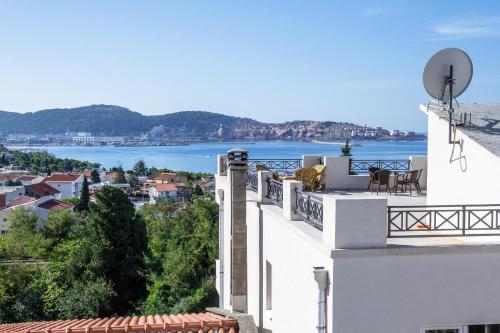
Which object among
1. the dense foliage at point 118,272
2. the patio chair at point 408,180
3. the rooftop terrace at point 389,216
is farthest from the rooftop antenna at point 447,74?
the dense foliage at point 118,272

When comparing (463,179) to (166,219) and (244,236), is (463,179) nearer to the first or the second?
(244,236)

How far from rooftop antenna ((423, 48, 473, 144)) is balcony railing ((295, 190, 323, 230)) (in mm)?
3533

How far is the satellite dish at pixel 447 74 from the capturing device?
9.91 meters

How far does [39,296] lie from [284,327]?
1048 inches

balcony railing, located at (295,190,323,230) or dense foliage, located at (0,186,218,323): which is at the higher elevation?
balcony railing, located at (295,190,323,230)

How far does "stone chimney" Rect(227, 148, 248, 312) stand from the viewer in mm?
11688

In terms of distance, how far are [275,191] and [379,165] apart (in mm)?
6244

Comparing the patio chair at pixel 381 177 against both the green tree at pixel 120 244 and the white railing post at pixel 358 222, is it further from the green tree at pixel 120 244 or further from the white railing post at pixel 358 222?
the green tree at pixel 120 244

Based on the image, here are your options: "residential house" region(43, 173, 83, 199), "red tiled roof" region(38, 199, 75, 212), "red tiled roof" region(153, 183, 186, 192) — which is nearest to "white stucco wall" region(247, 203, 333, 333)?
"red tiled roof" region(38, 199, 75, 212)

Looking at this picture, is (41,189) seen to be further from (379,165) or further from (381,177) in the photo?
(381,177)

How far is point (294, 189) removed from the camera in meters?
8.82

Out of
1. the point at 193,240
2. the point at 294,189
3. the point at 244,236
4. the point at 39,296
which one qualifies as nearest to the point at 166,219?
the point at 193,240

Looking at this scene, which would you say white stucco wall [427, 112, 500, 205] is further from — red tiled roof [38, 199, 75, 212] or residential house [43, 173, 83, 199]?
residential house [43, 173, 83, 199]

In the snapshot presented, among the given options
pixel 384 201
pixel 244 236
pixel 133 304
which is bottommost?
pixel 133 304
